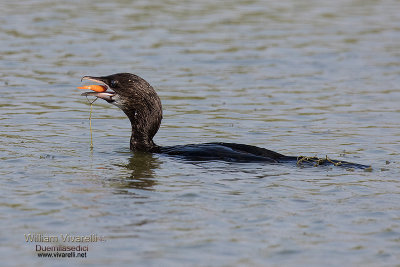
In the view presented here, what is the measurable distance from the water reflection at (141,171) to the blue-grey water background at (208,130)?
0.12 feet

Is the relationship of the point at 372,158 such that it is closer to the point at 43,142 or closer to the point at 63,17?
the point at 43,142

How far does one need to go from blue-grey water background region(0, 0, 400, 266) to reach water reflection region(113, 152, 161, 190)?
38 mm

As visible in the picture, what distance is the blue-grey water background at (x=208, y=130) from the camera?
762 centimetres

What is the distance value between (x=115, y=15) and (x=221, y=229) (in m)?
17.4

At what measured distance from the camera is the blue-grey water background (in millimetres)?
7625

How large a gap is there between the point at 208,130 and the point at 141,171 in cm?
324

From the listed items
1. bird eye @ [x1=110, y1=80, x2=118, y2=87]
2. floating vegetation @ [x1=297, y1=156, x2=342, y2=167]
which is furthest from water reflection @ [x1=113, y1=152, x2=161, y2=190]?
floating vegetation @ [x1=297, y1=156, x2=342, y2=167]

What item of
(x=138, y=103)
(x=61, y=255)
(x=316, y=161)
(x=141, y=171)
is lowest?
→ (x=61, y=255)

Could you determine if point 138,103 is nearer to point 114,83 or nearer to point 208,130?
point 114,83

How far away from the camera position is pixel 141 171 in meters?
10.6

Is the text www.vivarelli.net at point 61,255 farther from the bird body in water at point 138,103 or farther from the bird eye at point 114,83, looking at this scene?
the bird eye at point 114,83

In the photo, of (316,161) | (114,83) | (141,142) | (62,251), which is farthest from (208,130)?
(62,251)

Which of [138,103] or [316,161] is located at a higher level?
[138,103]

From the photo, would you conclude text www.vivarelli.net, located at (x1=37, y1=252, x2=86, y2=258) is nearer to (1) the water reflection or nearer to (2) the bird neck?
(1) the water reflection
